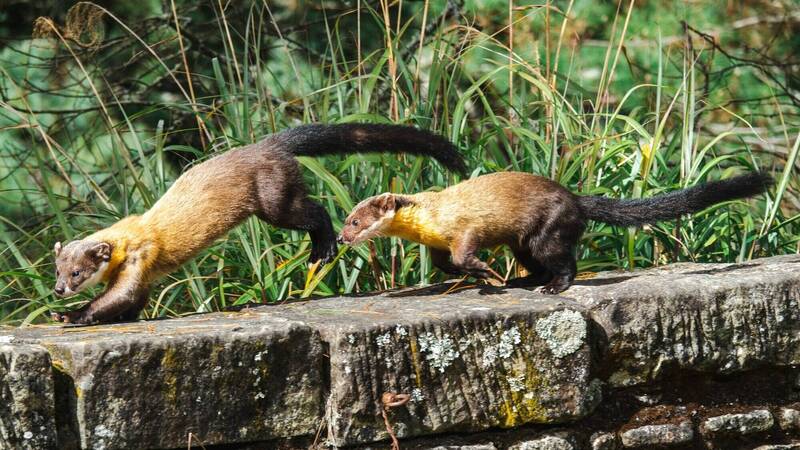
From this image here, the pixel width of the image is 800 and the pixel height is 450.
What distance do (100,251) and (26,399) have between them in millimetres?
1438

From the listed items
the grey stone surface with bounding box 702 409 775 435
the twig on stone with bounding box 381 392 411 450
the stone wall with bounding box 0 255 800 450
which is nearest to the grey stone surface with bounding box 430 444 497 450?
the stone wall with bounding box 0 255 800 450

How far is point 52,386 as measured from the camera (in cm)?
293

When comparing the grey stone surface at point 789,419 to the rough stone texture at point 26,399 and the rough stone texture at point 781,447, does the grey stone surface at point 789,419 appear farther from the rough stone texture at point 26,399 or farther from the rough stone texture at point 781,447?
the rough stone texture at point 26,399

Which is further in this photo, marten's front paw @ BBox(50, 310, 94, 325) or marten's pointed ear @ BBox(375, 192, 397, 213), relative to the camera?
marten's pointed ear @ BBox(375, 192, 397, 213)

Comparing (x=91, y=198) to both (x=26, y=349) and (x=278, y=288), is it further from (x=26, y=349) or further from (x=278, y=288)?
(x=26, y=349)

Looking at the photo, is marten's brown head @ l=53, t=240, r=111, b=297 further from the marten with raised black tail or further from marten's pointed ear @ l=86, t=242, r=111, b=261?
the marten with raised black tail

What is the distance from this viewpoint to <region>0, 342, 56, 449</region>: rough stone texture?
2873 mm

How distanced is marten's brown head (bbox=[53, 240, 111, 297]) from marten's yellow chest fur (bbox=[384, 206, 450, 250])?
1121 mm

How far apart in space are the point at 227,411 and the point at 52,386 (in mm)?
498

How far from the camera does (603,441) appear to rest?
12.0 feet

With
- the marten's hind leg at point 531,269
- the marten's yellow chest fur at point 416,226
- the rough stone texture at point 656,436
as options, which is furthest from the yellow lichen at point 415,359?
the marten's hind leg at point 531,269

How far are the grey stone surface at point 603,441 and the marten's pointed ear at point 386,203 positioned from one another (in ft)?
4.16

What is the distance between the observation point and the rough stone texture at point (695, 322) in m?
3.72

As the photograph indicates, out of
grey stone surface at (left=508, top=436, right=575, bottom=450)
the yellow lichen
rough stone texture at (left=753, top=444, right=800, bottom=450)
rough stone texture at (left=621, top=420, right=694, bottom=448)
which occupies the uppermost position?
the yellow lichen
